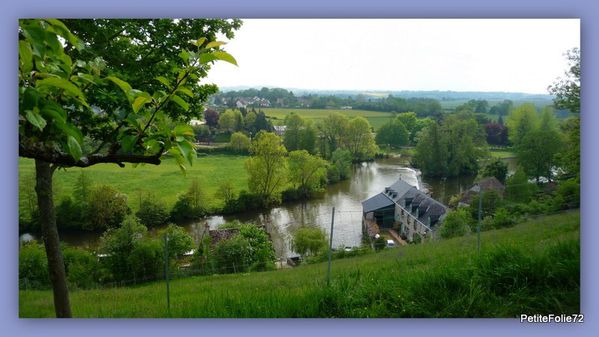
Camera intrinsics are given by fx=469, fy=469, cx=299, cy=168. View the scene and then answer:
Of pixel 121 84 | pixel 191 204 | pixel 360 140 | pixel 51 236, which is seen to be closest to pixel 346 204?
pixel 360 140

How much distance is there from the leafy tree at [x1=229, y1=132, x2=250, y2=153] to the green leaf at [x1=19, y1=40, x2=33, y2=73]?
10.5 feet

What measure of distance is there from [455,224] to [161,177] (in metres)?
3.33

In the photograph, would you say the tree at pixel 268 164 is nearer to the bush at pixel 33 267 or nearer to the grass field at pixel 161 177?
the grass field at pixel 161 177

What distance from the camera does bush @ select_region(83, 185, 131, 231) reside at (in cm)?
440

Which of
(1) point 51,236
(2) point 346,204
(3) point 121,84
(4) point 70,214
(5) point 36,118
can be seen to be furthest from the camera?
(2) point 346,204

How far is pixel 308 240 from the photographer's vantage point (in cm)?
576

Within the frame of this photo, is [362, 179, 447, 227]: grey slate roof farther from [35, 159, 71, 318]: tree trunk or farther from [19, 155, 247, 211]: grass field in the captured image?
[35, 159, 71, 318]: tree trunk

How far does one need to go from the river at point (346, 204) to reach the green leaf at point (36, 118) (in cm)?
351

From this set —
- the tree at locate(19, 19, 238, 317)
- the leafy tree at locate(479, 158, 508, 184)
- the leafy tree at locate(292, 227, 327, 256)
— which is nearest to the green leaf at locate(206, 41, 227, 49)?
the tree at locate(19, 19, 238, 317)

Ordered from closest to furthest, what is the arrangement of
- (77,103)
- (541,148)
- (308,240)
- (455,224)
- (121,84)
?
1. (121,84)
2. (77,103)
3. (541,148)
4. (455,224)
5. (308,240)

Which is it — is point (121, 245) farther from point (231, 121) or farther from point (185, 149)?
point (185, 149)

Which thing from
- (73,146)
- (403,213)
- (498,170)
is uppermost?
(73,146)

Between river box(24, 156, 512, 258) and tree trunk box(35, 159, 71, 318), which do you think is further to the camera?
river box(24, 156, 512, 258)

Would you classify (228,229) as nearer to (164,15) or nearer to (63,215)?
(63,215)
